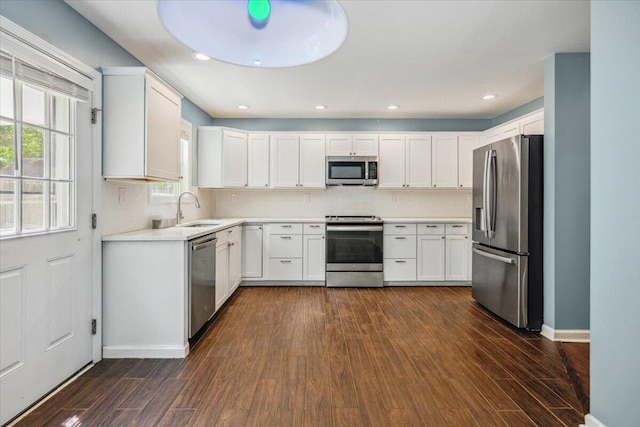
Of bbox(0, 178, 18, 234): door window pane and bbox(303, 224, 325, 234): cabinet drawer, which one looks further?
bbox(303, 224, 325, 234): cabinet drawer

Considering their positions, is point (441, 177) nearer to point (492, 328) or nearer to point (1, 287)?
point (492, 328)

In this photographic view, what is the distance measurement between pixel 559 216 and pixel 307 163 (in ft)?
10.4

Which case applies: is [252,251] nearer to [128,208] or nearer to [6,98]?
[128,208]

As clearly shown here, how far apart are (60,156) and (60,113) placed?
28 centimetres

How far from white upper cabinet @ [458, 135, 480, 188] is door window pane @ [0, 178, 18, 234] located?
4949mm

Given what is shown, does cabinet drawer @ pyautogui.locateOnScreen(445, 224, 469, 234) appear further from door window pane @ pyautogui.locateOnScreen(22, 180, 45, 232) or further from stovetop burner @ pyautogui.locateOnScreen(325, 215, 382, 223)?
door window pane @ pyautogui.locateOnScreen(22, 180, 45, 232)

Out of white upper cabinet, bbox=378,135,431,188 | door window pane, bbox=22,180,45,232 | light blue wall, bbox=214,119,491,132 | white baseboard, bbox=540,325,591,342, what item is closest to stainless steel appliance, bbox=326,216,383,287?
white upper cabinet, bbox=378,135,431,188

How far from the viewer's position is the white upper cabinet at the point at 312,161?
494 cm

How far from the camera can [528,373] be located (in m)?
2.31

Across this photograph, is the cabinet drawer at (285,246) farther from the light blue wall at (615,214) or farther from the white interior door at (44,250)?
the light blue wall at (615,214)

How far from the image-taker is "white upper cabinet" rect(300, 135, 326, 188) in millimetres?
4941

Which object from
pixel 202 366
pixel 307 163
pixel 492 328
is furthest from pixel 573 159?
pixel 202 366

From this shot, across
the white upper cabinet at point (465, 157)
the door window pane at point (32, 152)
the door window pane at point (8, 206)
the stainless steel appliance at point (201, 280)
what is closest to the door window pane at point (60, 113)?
the door window pane at point (32, 152)

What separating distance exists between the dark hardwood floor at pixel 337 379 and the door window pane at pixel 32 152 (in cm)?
136
